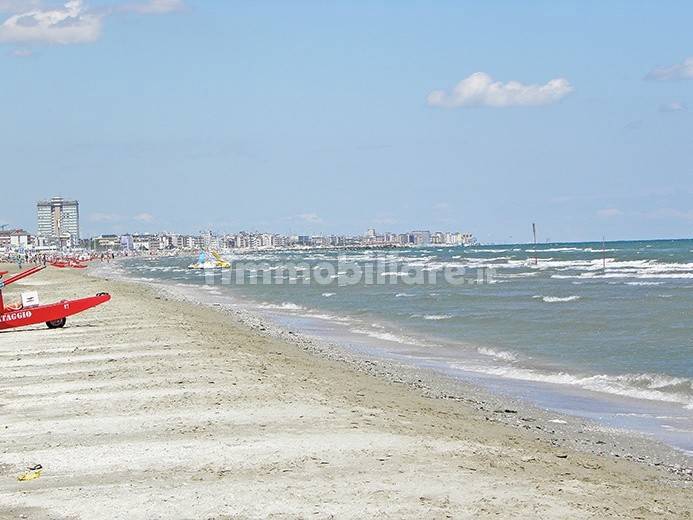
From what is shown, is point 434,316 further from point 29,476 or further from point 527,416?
point 29,476

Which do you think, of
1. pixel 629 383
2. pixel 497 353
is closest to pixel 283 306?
pixel 497 353

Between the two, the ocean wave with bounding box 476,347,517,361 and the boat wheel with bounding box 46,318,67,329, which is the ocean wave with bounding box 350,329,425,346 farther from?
the boat wheel with bounding box 46,318,67,329

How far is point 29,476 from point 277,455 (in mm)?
2071

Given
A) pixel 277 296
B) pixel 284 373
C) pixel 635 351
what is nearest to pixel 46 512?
pixel 284 373

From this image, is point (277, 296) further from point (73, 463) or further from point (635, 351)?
point (73, 463)

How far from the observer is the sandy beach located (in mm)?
7105

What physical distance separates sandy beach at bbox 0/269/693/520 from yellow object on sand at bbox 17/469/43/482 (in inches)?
3.1

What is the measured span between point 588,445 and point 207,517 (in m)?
5.07

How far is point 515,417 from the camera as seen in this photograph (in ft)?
39.7

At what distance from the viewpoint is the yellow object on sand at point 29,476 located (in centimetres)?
799

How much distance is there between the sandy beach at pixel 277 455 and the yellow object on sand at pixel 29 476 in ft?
0.26

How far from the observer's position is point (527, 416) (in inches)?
484

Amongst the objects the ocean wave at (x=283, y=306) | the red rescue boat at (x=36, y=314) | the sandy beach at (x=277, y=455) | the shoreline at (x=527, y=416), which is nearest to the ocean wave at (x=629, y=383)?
the shoreline at (x=527, y=416)

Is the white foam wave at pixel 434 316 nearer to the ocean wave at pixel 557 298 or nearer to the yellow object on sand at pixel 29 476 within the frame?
the ocean wave at pixel 557 298
